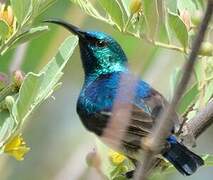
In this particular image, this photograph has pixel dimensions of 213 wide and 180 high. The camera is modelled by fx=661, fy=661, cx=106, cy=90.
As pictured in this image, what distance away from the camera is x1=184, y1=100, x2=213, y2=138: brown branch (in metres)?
1.54

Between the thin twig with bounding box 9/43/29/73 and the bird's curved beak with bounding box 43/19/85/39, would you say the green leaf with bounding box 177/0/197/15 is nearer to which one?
the bird's curved beak with bounding box 43/19/85/39

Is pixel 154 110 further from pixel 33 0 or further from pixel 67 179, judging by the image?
pixel 33 0

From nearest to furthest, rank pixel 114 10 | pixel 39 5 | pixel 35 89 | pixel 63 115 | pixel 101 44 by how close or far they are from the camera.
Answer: pixel 35 89, pixel 39 5, pixel 114 10, pixel 101 44, pixel 63 115

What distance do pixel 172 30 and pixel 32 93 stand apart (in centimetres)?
42

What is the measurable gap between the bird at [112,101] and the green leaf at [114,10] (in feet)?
0.43

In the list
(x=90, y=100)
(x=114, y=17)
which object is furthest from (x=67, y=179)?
(x=90, y=100)

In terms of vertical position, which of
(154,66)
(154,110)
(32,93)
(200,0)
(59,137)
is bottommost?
(59,137)

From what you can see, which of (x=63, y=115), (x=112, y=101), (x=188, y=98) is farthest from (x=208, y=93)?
(x=63, y=115)

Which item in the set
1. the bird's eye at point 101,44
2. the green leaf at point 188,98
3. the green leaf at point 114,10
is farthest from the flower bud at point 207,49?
the bird's eye at point 101,44

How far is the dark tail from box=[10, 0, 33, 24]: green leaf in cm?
60

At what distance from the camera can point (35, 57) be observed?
7.10ft

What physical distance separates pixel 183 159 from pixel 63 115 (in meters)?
1.49

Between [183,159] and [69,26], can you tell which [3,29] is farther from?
[183,159]

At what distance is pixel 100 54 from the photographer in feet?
8.82
